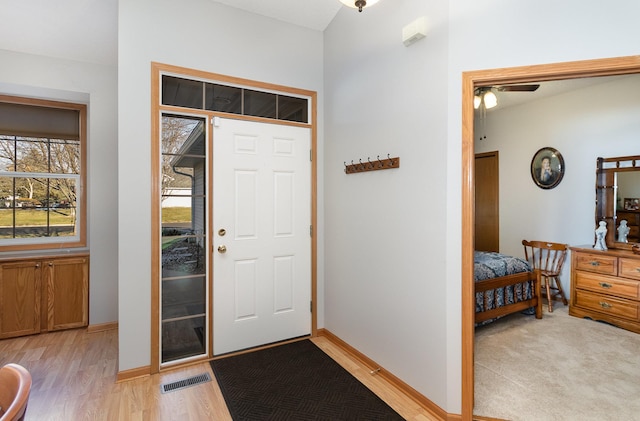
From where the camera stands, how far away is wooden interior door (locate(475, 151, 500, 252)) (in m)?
5.21

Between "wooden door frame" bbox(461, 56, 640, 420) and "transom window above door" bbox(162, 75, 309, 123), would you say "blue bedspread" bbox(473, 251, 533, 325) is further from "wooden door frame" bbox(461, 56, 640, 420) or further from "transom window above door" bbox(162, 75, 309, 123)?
"transom window above door" bbox(162, 75, 309, 123)

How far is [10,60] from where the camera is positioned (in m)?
3.18

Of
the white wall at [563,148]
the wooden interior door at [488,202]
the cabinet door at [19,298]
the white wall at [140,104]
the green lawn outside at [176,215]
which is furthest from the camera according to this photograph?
the wooden interior door at [488,202]

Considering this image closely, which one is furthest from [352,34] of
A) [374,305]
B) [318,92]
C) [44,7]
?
[44,7]

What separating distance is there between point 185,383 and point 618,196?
5.08 m

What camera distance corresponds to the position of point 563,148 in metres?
4.35

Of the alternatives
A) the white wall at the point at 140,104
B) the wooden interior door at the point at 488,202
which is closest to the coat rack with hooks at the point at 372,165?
the white wall at the point at 140,104

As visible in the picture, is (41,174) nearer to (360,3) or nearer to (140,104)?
(140,104)

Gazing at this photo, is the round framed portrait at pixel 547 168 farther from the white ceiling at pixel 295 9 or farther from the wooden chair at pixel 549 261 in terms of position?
the white ceiling at pixel 295 9

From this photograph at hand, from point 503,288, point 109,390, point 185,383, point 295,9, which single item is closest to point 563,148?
point 503,288

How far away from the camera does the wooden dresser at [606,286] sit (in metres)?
3.36

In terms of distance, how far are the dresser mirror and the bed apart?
43.0 inches

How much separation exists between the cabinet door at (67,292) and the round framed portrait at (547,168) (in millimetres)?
6034

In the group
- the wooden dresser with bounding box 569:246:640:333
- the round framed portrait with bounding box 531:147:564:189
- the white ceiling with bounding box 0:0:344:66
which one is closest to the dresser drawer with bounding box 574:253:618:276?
the wooden dresser with bounding box 569:246:640:333
